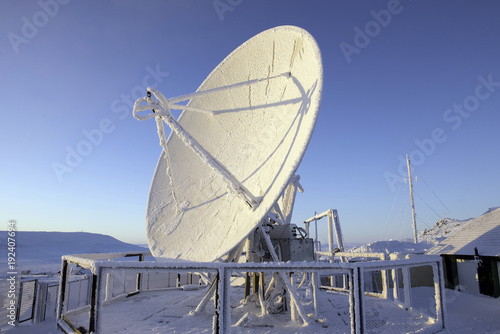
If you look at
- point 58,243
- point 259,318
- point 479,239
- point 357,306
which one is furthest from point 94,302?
point 58,243

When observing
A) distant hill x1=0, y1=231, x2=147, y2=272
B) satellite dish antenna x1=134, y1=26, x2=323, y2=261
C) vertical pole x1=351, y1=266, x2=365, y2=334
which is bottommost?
distant hill x1=0, y1=231, x2=147, y2=272

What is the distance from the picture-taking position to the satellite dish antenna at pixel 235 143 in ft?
22.4

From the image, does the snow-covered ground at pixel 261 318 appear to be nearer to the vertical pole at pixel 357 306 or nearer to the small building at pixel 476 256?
the small building at pixel 476 256

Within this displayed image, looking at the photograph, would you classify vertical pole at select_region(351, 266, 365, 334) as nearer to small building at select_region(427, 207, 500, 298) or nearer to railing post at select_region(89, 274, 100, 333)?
railing post at select_region(89, 274, 100, 333)

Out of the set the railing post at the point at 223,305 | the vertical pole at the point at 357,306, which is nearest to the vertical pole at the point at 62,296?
the railing post at the point at 223,305

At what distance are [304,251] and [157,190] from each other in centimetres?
591

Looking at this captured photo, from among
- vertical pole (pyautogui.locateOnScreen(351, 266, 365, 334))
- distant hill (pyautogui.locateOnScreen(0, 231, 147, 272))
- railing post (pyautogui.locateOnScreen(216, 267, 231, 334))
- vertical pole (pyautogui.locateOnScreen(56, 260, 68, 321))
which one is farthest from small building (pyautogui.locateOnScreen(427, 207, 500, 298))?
distant hill (pyautogui.locateOnScreen(0, 231, 147, 272))

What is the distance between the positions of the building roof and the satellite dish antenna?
12.9 metres

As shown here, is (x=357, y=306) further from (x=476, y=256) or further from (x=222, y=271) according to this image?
(x=476, y=256)

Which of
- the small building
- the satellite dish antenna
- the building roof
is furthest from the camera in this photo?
the building roof

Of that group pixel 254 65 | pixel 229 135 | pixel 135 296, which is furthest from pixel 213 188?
pixel 135 296

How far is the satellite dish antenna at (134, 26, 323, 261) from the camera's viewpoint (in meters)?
6.83

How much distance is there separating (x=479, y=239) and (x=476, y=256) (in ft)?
8.13

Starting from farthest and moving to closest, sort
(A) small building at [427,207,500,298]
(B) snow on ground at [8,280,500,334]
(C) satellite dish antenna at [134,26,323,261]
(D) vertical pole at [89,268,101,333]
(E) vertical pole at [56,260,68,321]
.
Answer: (A) small building at [427,207,500,298]
(B) snow on ground at [8,280,500,334]
(C) satellite dish antenna at [134,26,323,261]
(E) vertical pole at [56,260,68,321]
(D) vertical pole at [89,268,101,333]
